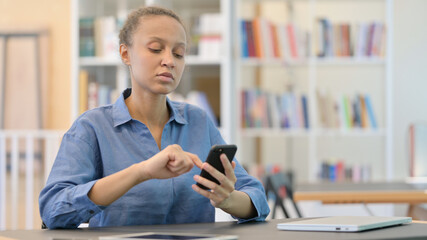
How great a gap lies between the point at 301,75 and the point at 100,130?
3.90 metres

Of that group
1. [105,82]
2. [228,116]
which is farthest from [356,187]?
[105,82]

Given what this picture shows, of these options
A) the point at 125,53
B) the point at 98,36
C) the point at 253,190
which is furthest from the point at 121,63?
the point at 253,190

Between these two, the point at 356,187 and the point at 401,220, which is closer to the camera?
the point at 401,220

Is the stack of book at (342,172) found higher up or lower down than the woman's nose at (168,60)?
lower down

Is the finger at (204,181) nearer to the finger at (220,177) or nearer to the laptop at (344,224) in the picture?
the finger at (220,177)

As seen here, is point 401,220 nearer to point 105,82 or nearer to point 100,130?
point 100,130

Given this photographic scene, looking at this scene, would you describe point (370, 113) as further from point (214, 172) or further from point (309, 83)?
point (214, 172)

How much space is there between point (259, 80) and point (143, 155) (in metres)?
3.84

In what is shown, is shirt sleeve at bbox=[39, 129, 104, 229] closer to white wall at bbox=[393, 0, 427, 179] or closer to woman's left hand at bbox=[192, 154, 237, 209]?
woman's left hand at bbox=[192, 154, 237, 209]

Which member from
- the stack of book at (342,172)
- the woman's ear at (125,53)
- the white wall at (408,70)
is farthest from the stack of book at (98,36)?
the woman's ear at (125,53)

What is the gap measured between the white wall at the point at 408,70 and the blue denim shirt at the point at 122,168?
3762mm

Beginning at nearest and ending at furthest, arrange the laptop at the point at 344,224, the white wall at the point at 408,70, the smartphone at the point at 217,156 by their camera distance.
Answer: the laptop at the point at 344,224, the smartphone at the point at 217,156, the white wall at the point at 408,70

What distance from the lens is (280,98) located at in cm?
472

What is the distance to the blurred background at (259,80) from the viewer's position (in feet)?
14.4
